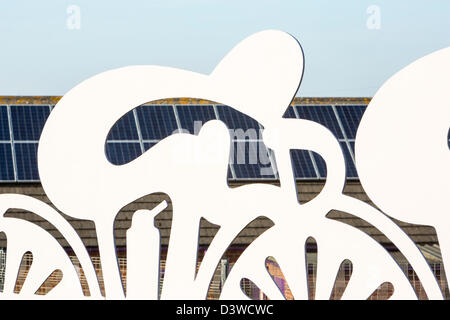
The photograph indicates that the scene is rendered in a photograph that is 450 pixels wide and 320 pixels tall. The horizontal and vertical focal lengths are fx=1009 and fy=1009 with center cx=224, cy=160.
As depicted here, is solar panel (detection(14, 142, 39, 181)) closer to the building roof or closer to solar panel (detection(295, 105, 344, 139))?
the building roof

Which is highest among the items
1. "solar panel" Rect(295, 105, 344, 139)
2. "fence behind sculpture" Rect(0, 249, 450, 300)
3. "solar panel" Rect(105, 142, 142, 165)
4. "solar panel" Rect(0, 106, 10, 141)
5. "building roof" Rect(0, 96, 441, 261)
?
"solar panel" Rect(0, 106, 10, 141)

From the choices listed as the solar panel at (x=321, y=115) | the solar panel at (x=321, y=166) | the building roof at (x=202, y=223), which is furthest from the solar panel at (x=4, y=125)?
the solar panel at (x=321, y=166)

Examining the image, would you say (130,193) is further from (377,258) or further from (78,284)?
(377,258)

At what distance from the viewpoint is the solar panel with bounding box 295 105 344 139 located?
26.7m

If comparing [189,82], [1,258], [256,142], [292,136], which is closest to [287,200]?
[292,136]

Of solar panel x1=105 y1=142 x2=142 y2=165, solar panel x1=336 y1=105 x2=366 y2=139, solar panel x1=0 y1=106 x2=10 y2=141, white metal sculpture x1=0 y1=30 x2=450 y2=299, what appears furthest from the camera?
solar panel x1=336 y1=105 x2=366 y2=139

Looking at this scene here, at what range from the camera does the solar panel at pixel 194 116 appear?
26562 mm

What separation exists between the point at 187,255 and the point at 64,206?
249cm

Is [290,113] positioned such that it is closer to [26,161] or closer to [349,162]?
[349,162]

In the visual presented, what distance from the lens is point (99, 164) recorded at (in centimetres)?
1870

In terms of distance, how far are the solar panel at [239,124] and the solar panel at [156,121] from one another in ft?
4.51

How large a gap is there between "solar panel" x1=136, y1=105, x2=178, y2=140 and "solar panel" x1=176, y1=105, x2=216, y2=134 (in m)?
0.25

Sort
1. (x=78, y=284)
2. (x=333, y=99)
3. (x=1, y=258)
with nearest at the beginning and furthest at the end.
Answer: (x=78, y=284), (x=1, y=258), (x=333, y=99)

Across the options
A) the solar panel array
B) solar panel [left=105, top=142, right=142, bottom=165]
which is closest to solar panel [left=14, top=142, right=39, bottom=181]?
the solar panel array
